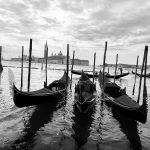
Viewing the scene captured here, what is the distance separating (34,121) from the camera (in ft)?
32.1

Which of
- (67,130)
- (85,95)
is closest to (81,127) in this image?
(67,130)

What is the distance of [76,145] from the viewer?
23.6ft

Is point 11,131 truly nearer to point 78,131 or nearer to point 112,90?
point 78,131

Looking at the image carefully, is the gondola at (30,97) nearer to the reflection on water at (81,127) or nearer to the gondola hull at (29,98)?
the gondola hull at (29,98)

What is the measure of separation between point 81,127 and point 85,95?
12.6 feet

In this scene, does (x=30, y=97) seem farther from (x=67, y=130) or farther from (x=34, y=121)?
(x=67, y=130)

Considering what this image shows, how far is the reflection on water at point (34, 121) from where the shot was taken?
705 cm

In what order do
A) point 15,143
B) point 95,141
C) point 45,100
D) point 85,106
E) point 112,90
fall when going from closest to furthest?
point 15,143 < point 95,141 < point 85,106 < point 45,100 < point 112,90

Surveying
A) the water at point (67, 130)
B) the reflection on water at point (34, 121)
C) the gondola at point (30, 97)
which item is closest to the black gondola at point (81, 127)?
the water at point (67, 130)

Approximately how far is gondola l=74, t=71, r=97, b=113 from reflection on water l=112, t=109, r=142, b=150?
1.81 meters

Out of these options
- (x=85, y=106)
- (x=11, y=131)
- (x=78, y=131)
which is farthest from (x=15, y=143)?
(x=85, y=106)

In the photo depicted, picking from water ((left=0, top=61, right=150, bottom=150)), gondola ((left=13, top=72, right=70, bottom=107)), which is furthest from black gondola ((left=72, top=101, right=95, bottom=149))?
gondola ((left=13, top=72, right=70, bottom=107))

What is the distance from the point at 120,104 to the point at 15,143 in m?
5.90

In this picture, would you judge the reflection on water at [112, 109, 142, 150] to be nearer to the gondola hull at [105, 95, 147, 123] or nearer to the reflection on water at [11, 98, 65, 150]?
the gondola hull at [105, 95, 147, 123]
